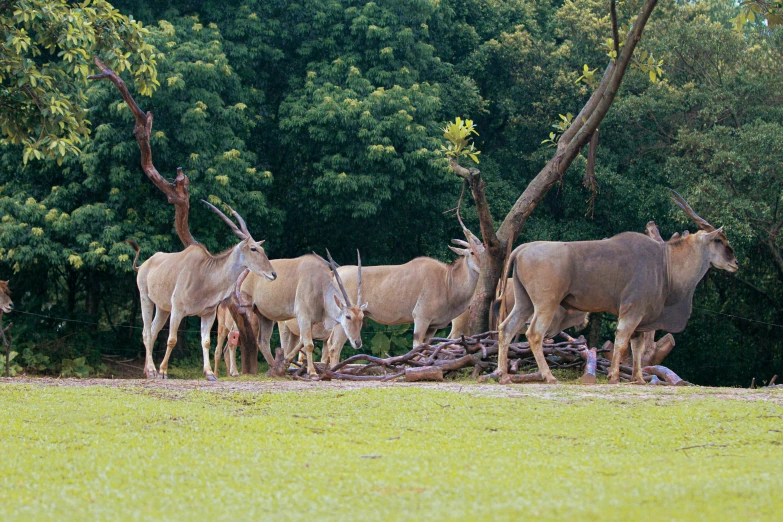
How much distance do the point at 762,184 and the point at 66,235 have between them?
1424cm

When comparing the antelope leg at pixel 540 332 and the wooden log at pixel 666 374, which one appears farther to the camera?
the wooden log at pixel 666 374

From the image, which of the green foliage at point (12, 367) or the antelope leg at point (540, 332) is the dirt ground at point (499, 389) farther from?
the green foliage at point (12, 367)

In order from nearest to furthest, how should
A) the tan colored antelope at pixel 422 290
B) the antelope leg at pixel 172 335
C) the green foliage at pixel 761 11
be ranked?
the green foliage at pixel 761 11
the antelope leg at pixel 172 335
the tan colored antelope at pixel 422 290

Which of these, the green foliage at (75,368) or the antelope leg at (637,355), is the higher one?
the antelope leg at (637,355)

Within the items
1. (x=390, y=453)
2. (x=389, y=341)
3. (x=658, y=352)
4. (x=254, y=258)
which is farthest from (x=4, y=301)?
(x=390, y=453)

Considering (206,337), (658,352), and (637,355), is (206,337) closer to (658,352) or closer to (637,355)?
(637,355)

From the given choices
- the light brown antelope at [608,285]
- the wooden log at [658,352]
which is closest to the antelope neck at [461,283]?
the wooden log at [658,352]

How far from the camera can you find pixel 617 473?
6.39m

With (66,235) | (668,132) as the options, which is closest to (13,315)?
(66,235)

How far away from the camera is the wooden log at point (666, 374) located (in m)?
13.0

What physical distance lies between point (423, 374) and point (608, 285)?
2531 millimetres

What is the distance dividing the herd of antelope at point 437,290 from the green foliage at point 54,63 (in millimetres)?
2827

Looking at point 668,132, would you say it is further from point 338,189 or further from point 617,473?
point 617,473

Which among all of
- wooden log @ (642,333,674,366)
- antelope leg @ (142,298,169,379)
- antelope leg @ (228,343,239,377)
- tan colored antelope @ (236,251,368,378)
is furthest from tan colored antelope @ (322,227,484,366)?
wooden log @ (642,333,674,366)
